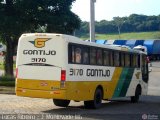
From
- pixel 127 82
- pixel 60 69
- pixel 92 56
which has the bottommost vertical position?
pixel 127 82

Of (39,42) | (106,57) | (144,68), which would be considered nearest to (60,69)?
(39,42)

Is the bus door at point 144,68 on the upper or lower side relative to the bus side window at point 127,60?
lower

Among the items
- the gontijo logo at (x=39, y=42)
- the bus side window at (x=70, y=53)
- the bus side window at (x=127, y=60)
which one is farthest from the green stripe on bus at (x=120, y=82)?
the gontijo logo at (x=39, y=42)

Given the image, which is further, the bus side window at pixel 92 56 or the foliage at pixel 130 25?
the foliage at pixel 130 25

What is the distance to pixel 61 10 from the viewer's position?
34500mm

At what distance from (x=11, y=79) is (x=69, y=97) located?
16.6 meters

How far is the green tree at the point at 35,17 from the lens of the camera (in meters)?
32.8

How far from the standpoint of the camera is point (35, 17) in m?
33.9

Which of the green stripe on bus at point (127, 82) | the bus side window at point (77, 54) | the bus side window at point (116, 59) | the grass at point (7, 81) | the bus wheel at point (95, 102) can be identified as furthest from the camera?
the grass at point (7, 81)

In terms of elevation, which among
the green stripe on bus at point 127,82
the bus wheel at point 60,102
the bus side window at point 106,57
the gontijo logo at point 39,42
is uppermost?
the gontijo logo at point 39,42

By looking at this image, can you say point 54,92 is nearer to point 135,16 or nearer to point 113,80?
point 113,80

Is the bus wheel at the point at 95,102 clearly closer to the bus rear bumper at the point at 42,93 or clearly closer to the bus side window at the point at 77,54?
the bus side window at the point at 77,54

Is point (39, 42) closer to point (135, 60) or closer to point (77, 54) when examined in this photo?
point (77, 54)

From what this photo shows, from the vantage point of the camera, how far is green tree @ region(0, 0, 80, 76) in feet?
107
